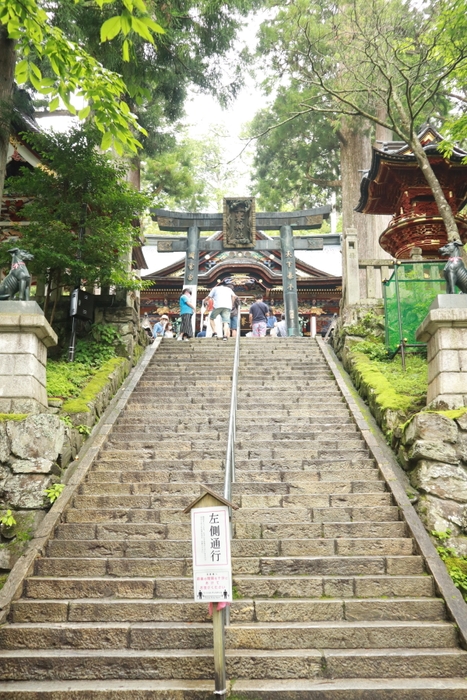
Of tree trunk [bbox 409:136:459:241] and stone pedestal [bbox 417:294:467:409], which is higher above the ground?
tree trunk [bbox 409:136:459:241]

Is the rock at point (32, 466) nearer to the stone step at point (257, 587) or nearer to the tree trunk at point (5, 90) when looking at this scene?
the stone step at point (257, 587)

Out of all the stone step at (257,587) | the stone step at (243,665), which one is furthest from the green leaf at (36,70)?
the stone step at (243,665)

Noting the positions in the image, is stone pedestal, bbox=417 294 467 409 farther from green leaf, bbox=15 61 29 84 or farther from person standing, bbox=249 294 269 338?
person standing, bbox=249 294 269 338

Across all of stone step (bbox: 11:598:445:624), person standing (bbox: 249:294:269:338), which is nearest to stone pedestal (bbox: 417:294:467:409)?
stone step (bbox: 11:598:445:624)

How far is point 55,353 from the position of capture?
409 inches

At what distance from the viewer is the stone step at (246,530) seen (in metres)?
5.55

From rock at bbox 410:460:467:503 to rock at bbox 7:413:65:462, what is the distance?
160 inches

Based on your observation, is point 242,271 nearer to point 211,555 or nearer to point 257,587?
point 257,587

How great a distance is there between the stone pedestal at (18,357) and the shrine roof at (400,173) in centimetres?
948

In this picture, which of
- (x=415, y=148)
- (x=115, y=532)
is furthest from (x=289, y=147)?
(x=115, y=532)

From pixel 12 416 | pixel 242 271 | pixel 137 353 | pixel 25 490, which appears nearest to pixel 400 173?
pixel 137 353

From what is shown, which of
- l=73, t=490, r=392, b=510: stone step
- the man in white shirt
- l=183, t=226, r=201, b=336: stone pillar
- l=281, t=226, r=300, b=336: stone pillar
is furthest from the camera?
l=183, t=226, r=201, b=336: stone pillar

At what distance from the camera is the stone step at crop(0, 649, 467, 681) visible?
13.4 ft

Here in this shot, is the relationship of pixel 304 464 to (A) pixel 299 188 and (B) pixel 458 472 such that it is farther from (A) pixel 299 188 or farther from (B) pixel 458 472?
(A) pixel 299 188
